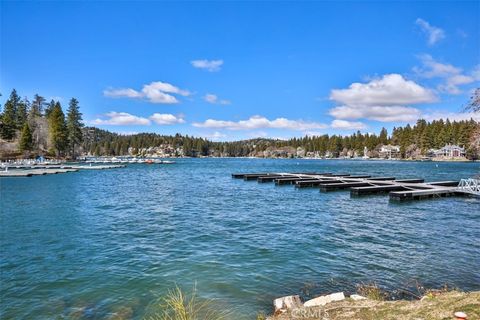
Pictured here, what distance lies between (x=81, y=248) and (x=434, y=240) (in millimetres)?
17133

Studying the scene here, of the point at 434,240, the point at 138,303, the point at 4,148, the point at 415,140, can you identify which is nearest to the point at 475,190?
the point at 434,240

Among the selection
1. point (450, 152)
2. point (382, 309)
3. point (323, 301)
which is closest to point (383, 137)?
point (450, 152)

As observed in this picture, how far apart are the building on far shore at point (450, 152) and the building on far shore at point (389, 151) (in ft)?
86.0

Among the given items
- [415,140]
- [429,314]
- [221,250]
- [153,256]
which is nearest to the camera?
[429,314]

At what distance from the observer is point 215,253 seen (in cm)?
1444

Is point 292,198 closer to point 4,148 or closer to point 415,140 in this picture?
point 4,148

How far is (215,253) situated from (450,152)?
156m

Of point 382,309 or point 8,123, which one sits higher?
point 8,123

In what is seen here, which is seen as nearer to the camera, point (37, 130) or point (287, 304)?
point (287, 304)

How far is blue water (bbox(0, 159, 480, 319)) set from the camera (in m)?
10.4

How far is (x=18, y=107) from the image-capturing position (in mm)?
104750

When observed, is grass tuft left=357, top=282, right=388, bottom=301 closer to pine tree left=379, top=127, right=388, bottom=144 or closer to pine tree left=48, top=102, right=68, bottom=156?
pine tree left=48, top=102, right=68, bottom=156

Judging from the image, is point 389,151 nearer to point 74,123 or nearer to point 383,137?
point 383,137

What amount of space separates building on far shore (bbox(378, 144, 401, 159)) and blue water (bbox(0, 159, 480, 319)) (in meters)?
162
